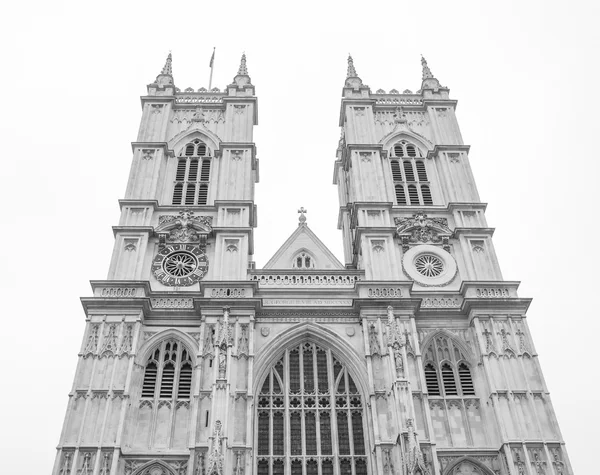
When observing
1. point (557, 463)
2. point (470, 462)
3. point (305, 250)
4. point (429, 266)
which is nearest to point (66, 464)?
point (470, 462)

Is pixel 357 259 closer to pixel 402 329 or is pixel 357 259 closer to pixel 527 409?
pixel 402 329

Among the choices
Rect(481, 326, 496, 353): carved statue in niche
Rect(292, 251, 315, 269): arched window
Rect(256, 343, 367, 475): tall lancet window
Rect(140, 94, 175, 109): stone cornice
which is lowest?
Rect(256, 343, 367, 475): tall lancet window

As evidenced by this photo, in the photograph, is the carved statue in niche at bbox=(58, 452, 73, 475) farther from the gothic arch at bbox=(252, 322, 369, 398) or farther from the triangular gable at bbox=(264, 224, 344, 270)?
the triangular gable at bbox=(264, 224, 344, 270)

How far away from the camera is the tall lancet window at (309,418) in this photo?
2442 cm

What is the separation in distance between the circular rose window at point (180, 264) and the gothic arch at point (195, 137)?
270 inches

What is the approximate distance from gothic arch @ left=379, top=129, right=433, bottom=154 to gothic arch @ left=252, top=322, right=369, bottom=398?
38.1 ft

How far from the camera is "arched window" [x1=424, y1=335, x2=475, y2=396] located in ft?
86.7

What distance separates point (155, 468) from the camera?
23875mm

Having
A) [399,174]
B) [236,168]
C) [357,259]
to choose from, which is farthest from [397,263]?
[236,168]

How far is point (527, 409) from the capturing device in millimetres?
25031

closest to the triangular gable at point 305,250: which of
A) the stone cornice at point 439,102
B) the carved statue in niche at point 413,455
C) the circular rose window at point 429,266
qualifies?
the circular rose window at point 429,266

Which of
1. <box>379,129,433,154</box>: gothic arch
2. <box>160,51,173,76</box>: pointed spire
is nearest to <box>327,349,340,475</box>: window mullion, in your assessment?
<box>379,129,433,154</box>: gothic arch

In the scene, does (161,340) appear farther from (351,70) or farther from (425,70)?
(425,70)

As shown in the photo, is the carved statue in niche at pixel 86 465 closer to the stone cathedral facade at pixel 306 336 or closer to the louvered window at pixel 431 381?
the stone cathedral facade at pixel 306 336
